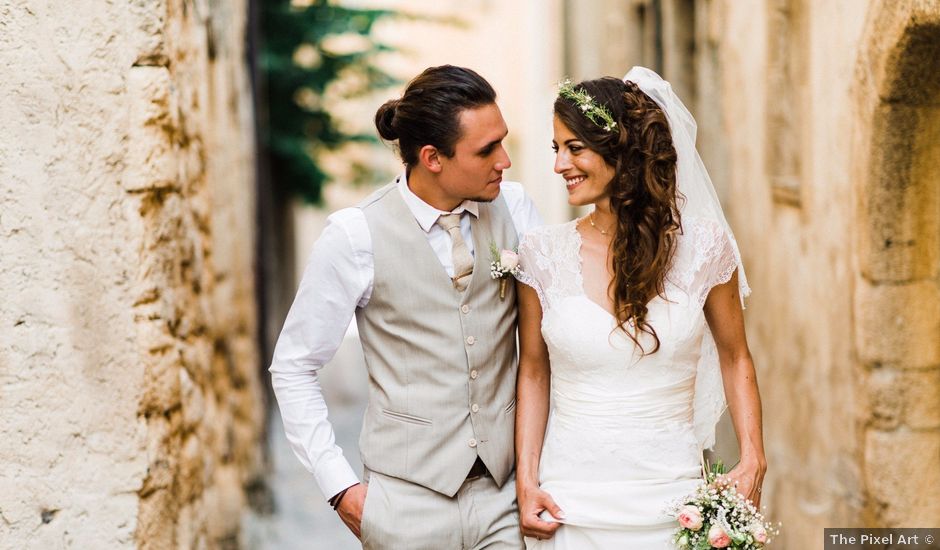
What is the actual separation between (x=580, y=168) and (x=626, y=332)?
1.48ft

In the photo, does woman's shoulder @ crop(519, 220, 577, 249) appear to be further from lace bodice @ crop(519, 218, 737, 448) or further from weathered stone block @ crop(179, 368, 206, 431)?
weathered stone block @ crop(179, 368, 206, 431)

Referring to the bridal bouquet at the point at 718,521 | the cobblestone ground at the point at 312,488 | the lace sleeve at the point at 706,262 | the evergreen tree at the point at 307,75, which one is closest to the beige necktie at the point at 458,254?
Answer: the lace sleeve at the point at 706,262

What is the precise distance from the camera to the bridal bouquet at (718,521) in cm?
287

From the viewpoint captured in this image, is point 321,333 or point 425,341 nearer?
point 425,341

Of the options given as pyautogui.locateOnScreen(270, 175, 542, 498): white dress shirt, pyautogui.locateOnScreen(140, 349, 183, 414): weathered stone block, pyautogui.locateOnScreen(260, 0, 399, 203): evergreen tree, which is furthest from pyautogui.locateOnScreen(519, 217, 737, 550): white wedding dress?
pyautogui.locateOnScreen(260, 0, 399, 203): evergreen tree

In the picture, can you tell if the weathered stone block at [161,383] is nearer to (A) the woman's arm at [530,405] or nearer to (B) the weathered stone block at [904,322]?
(A) the woman's arm at [530,405]

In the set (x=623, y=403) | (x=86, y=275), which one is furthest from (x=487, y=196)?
(x=86, y=275)

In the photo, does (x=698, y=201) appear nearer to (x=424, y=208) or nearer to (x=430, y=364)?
(x=424, y=208)

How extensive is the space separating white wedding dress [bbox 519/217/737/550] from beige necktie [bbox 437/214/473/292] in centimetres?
18

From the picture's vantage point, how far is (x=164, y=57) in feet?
11.4

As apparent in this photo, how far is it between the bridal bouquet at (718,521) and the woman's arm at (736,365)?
16cm

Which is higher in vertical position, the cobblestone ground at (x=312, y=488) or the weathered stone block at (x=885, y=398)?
the weathered stone block at (x=885, y=398)

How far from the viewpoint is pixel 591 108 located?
122 inches

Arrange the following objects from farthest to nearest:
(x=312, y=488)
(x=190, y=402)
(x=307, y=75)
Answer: (x=307, y=75) < (x=312, y=488) < (x=190, y=402)
